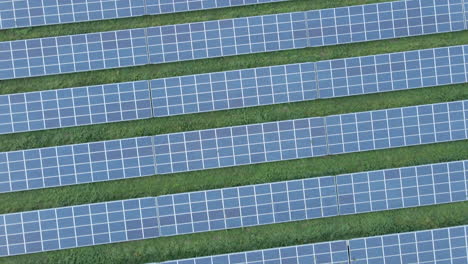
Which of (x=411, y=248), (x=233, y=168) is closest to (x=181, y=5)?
(x=233, y=168)

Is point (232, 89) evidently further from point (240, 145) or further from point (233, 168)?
point (233, 168)

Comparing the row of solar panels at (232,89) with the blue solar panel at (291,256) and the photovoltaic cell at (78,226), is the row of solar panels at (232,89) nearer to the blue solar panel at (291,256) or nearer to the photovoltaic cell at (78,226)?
the photovoltaic cell at (78,226)

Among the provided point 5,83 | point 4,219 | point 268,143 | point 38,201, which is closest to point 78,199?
point 38,201

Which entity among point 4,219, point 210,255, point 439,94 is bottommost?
point 210,255

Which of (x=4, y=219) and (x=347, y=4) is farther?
(x=347, y=4)

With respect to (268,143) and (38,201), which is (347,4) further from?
(38,201)

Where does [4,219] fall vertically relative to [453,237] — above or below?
above
